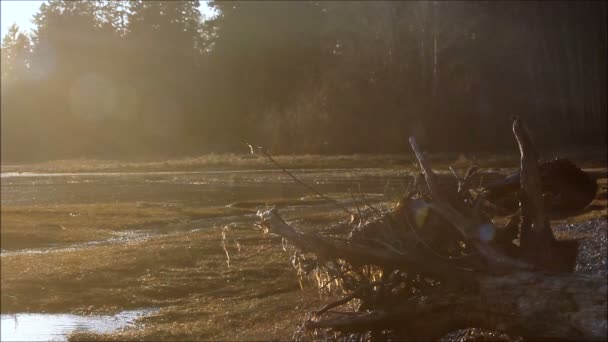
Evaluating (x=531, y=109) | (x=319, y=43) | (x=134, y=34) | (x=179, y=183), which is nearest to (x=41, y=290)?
(x=179, y=183)

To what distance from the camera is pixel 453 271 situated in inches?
294

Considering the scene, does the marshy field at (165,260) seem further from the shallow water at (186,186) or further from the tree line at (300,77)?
the tree line at (300,77)

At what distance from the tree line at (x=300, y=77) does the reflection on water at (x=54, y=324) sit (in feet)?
110

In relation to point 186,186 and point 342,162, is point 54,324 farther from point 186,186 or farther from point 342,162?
point 342,162

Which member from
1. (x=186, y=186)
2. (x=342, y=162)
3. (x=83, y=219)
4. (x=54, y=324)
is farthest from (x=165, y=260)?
(x=342, y=162)

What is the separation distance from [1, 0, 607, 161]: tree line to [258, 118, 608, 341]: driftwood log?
36.2 m

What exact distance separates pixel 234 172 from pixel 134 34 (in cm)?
3912

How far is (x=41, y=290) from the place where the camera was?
13844 mm

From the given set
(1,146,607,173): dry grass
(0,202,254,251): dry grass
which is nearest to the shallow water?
(0,202,254,251): dry grass

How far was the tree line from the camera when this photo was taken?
4834cm

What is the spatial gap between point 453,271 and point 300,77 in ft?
184

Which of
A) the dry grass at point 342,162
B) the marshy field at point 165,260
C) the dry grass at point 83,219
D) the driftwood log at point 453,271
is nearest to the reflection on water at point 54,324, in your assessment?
the marshy field at point 165,260

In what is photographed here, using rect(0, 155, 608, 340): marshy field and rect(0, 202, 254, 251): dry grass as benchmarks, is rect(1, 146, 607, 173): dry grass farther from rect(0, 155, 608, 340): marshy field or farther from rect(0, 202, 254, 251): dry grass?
rect(0, 202, 254, 251): dry grass

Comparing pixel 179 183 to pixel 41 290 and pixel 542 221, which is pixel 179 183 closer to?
pixel 41 290
